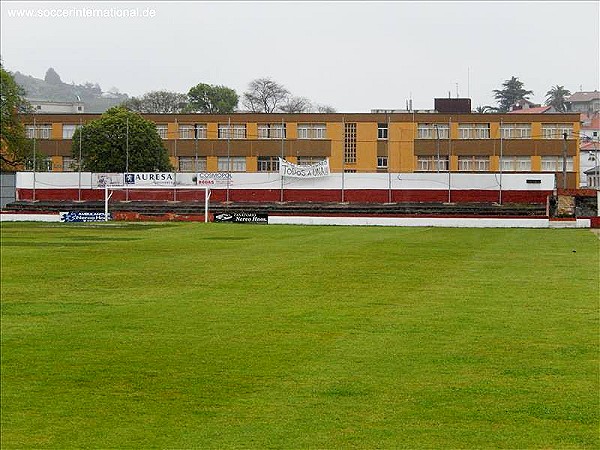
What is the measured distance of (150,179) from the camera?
64875 millimetres

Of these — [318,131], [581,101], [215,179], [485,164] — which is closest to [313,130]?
[318,131]

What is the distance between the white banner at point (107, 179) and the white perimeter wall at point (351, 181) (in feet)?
1.50

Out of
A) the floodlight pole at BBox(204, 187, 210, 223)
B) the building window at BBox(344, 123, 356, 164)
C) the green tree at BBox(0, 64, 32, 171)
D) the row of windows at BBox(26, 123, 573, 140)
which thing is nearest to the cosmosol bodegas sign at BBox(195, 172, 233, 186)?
the floodlight pole at BBox(204, 187, 210, 223)

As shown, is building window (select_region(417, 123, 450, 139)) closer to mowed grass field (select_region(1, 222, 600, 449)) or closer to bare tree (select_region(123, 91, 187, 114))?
bare tree (select_region(123, 91, 187, 114))

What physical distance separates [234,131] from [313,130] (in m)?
6.07

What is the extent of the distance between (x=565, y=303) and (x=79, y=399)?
10.4 metres

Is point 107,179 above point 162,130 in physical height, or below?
below

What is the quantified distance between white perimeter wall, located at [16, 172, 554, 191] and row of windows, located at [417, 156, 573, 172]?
7603 mm

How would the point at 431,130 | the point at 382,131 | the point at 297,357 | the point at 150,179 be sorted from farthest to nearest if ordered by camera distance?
the point at 382,131
the point at 431,130
the point at 150,179
the point at 297,357

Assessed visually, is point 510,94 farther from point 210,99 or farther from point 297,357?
point 297,357

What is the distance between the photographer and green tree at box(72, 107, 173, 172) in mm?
69625

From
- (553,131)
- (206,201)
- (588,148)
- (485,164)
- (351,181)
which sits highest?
(553,131)

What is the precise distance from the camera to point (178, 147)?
77688 mm

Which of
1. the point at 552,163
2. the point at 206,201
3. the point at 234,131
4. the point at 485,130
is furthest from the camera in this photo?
the point at 234,131
